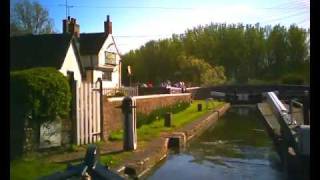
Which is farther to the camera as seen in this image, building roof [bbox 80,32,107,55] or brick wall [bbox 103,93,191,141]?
brick wall [bbox 103,93,191,141]

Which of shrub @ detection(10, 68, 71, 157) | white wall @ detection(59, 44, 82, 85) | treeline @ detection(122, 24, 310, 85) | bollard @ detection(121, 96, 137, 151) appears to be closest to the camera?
treeline @ detection(122, 24, 310, 85)

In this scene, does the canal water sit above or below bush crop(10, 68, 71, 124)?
below

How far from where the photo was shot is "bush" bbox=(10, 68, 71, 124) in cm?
706

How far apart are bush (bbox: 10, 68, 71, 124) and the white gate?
1.68 ft

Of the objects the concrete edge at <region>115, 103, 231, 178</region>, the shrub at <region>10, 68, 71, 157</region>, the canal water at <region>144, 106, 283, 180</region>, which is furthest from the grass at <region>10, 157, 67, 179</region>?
the canal water at <region>144, 106, 283, 180</region>

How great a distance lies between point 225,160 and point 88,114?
299cm

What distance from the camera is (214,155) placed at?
400 inches

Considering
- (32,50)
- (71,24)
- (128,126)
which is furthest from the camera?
(128,126)

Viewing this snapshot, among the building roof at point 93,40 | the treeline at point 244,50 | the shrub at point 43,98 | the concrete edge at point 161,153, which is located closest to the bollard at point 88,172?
the treeline at point 244,50

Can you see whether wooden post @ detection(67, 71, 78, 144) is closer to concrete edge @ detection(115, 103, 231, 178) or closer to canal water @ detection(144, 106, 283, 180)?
concrete edge @ detection(115, 103, 231, 178)

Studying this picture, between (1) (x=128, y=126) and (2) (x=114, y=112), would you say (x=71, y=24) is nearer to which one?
(1) (x=128, y=126)

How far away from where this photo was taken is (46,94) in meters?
7.65

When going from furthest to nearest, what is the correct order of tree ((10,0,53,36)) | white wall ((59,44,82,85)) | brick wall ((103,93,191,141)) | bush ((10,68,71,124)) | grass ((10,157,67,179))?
1. white wall ((59,44,82,85))
2. brick wall ((103,93,191,141))
3. bush ((10,68,71,124))
4. grass ((10,157,67,179))
5. tree ((10,0,53,36))

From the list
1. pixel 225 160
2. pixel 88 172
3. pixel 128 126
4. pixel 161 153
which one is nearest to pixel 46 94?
pixel 128 126
